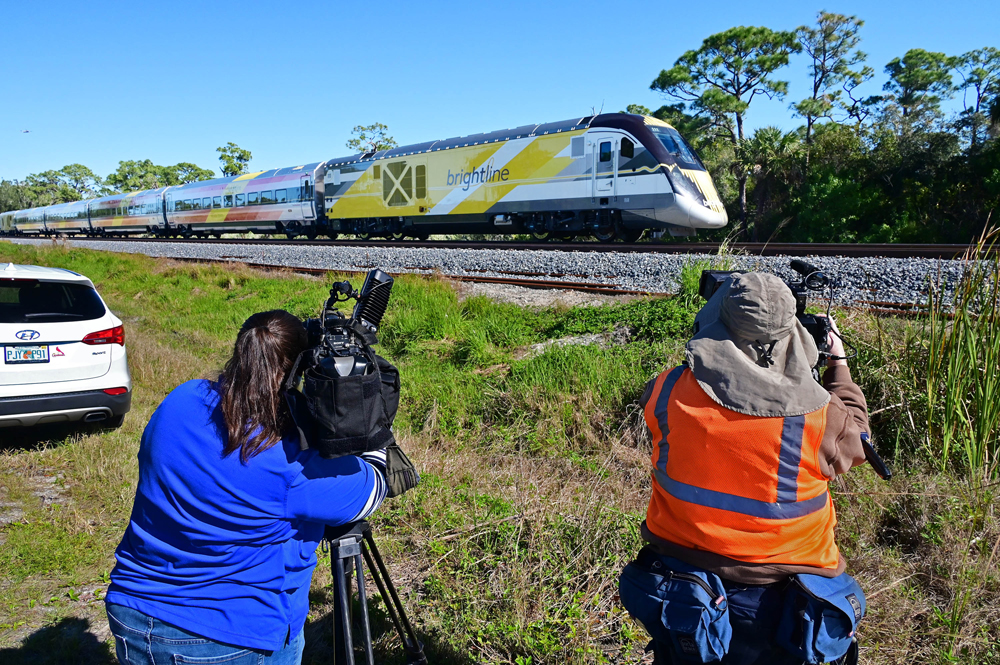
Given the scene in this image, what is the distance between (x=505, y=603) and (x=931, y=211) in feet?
87.8

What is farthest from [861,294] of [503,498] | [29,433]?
[29,433]

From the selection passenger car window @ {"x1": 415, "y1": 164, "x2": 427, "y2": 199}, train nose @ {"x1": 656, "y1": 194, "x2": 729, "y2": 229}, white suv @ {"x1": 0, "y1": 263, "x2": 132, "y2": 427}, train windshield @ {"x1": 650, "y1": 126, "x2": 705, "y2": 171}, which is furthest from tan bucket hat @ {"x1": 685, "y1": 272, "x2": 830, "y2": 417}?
passenger car window @ {"x1": 415, "y1": 164, "x2": 427, "y2": 199}

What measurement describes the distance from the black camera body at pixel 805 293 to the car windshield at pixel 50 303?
17.9ft

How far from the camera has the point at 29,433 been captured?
604 centimetres

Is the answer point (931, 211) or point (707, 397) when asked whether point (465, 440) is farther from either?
point (931, 211)

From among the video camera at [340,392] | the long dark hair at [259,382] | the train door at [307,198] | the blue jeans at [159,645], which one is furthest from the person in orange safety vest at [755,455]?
the train door at [307,198]

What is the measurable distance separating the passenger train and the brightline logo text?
3 cm

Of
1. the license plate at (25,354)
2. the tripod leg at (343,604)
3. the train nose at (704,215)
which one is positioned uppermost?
the train nose at (704,215)

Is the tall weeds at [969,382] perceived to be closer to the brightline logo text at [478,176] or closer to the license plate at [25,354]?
the license plate at [25,354]

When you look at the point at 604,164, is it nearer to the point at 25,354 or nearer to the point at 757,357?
the point at 25,354

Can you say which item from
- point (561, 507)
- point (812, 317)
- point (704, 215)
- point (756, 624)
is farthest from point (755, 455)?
point (704, 215)

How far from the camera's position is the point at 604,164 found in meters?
15.4

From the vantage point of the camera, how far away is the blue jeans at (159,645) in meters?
1.71

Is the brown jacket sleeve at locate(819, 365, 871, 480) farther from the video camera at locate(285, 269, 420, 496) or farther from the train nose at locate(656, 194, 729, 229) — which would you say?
the train nose at locate(656, 194, 729, 229)
